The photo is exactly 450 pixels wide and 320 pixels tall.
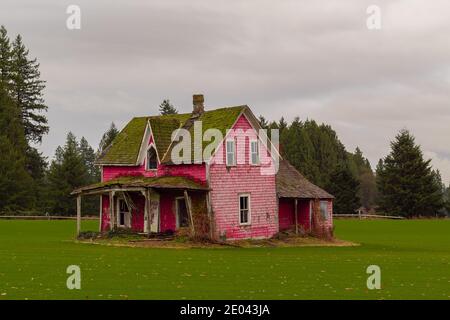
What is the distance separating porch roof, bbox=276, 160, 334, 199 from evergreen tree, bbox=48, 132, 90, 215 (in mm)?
34415

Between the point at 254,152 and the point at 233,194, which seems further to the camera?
the point at 254,152

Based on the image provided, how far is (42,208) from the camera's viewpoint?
7512cm

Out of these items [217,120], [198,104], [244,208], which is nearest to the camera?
[244,208]

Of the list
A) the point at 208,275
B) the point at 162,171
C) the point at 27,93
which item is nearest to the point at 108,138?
the point at 27,93

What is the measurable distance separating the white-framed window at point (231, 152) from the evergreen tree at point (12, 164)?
38.1 meters

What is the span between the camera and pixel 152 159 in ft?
135

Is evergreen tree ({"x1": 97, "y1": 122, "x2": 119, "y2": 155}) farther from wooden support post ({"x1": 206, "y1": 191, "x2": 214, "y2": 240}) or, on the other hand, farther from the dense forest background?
wooden support post ({"x1": 206, "y1": 191, "x2": 214, "y2": 240})

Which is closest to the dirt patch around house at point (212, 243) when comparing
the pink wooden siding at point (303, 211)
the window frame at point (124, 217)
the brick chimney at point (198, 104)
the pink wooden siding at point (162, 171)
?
the pink wooden siding at point (303, 211)

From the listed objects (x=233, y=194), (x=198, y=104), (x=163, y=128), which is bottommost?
(x=233, y=194)

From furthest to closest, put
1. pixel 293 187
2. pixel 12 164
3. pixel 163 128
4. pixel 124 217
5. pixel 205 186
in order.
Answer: pixel 12 164 < pixel 293 187 < pixel 124 217 < pixel 163 128 < pixel 205 186

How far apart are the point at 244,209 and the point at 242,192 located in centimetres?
102

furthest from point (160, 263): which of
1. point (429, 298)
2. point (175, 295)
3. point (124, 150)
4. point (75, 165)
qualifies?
point (75, 165)

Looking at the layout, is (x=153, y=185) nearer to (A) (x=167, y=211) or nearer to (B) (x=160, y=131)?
(A) (x=167, y=211)
